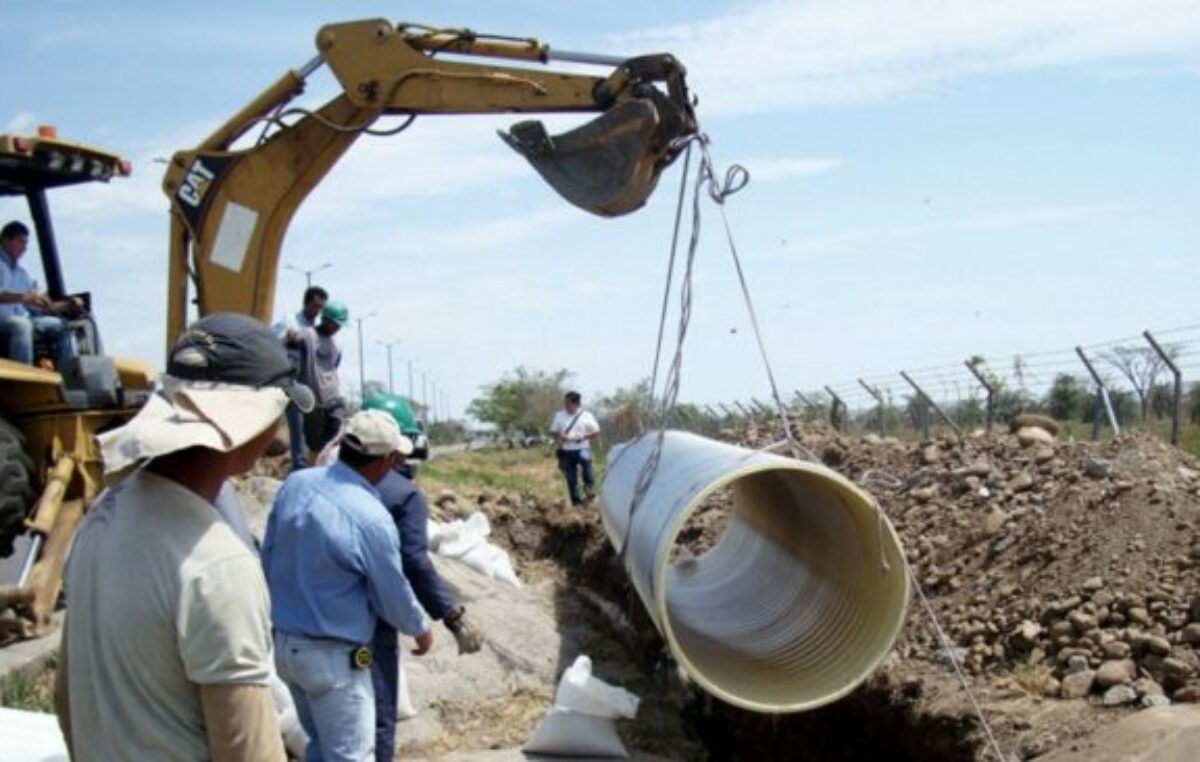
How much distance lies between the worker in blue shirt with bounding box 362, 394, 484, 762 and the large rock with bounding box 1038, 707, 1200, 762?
233 centimetres

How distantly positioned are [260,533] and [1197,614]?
5.80 m

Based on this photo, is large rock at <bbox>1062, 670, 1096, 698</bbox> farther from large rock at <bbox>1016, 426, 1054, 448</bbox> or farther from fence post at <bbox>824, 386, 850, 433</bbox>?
fence post at <bbox>824, 386, 850, 433</bbox>

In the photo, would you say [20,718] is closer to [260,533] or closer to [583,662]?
[583,662]

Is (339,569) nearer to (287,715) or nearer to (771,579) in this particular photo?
(287,715)

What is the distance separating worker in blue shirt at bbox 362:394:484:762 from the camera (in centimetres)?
505

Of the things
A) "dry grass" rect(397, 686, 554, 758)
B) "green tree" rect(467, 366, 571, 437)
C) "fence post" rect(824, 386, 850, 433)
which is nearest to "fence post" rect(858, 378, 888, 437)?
"fence post" rect(824, 386, 850, 433)

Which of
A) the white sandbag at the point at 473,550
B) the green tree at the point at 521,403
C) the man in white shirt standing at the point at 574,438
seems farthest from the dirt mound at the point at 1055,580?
the green tree at the point at 521,403

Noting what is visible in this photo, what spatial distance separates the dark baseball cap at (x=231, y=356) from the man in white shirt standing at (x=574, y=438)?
12613 mm

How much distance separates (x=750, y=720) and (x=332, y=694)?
3755 millimetres

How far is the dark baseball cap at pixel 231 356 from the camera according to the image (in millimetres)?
2533

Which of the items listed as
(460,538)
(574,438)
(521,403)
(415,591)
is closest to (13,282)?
(415,591)

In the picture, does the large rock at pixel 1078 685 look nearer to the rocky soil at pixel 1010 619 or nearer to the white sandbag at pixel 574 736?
the rocky soil at pixel 1010 619

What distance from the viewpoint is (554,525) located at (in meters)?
12.7

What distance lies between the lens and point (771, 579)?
24.1ft
